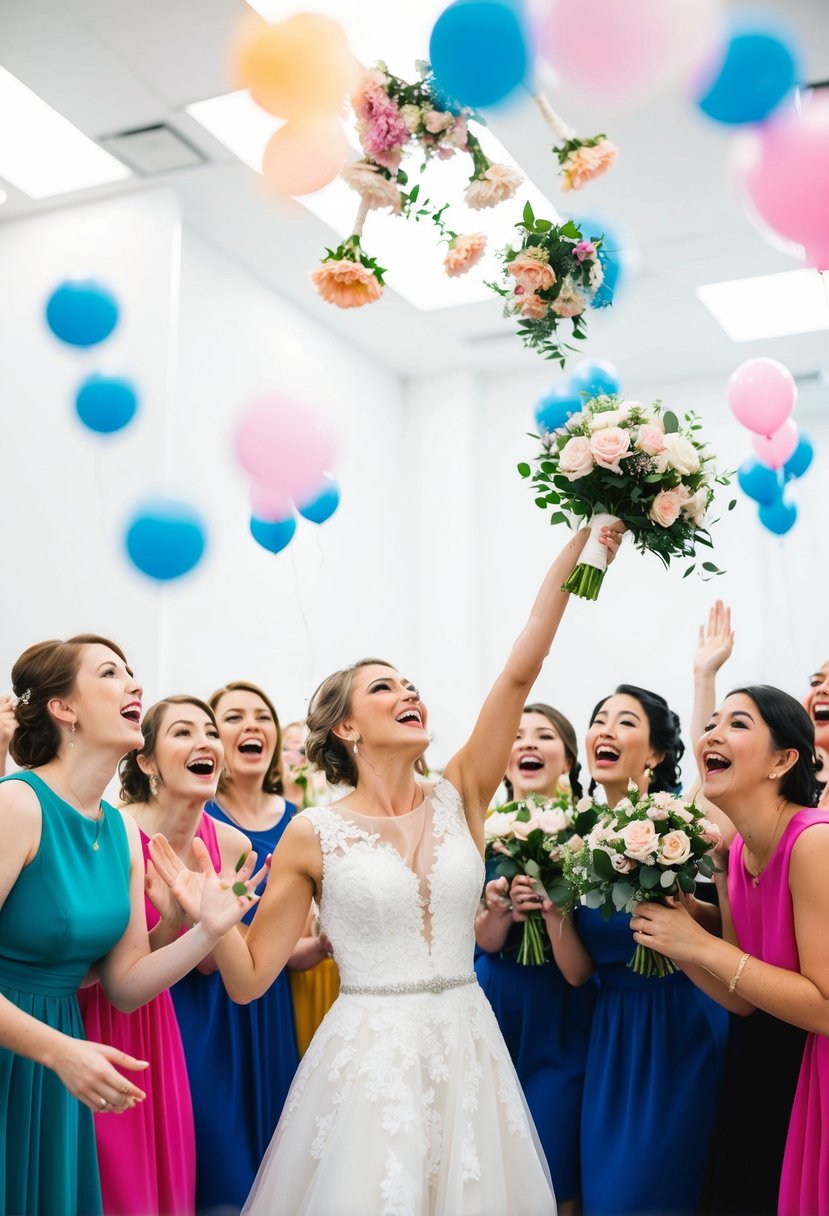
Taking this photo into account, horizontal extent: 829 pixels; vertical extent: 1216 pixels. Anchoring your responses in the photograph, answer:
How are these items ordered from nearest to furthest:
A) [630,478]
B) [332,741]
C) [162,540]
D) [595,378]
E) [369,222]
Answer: [630,478] < [332,741] < [162,540] < [595,378] < [369,222]

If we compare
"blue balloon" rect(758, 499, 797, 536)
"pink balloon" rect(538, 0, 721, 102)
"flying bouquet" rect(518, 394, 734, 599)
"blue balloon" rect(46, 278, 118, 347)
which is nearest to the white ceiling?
"pink balloon" rect(538, 0, 721, 102)

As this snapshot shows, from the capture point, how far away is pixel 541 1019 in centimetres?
380

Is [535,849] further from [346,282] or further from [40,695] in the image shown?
[346,282]

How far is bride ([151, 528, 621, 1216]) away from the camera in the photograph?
2.52m

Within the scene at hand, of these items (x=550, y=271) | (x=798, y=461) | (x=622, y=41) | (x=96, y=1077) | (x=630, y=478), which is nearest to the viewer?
(x=96, y=1077)

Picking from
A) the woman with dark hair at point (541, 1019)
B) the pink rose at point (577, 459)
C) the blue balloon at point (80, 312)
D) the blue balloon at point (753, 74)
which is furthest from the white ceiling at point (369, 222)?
the woman with dark hair at point (541, 1019)

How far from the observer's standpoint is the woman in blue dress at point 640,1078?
3379 mm

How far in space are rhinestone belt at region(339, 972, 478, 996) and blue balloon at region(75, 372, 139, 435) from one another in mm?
3623

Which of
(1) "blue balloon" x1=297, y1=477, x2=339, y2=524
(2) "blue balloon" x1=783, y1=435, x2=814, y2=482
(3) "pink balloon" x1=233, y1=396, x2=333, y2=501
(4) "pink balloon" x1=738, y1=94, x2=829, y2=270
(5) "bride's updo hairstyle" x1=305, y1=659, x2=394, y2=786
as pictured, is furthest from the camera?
(2) "blue balloon" x1=783, y1=435, x2=814, y2=482

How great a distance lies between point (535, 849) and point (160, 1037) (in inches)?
48.3

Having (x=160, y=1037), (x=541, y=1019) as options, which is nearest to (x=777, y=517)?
A: (x=541, y=1019)

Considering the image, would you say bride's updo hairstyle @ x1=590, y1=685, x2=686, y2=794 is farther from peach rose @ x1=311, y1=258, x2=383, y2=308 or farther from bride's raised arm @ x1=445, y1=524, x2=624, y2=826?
peach rose @ x1=311, y1=258, x2=383, y2=308

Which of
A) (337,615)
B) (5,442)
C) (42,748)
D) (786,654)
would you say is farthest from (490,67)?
(786,654)

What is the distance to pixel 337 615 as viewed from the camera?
8.44m
